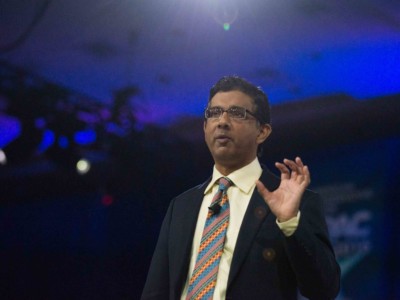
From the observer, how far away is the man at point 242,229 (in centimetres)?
156

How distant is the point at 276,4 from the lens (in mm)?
4020

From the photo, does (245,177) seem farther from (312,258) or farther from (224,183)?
(312,258)

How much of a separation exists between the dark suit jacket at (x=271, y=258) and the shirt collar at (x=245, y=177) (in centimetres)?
4

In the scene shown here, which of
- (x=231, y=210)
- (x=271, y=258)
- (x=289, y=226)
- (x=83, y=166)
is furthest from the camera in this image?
(x=83, y=166)

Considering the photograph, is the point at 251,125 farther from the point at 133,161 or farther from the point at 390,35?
the point at 133,161

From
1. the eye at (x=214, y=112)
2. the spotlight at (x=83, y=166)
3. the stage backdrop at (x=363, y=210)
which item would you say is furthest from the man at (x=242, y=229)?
the spotlight at (x=83, y=166)

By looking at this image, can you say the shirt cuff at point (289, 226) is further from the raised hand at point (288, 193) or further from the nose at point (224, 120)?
the nose at point (224, 120)

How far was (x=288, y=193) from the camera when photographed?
5.16 feet

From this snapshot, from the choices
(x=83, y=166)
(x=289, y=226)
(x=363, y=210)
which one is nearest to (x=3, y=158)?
(x=83, y=166)

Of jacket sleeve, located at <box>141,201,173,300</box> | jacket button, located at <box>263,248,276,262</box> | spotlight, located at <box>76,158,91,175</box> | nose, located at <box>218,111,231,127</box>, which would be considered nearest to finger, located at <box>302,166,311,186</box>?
jacket button, located at <box>263,248,276,262</box>

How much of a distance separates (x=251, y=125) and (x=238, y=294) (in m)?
0.60

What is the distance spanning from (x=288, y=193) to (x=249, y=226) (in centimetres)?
19

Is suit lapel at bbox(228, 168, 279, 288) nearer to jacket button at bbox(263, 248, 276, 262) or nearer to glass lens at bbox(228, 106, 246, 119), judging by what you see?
jacket button at bbox(263, 248, 276, 262)

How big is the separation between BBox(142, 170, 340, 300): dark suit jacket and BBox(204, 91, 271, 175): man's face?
0.12 m
